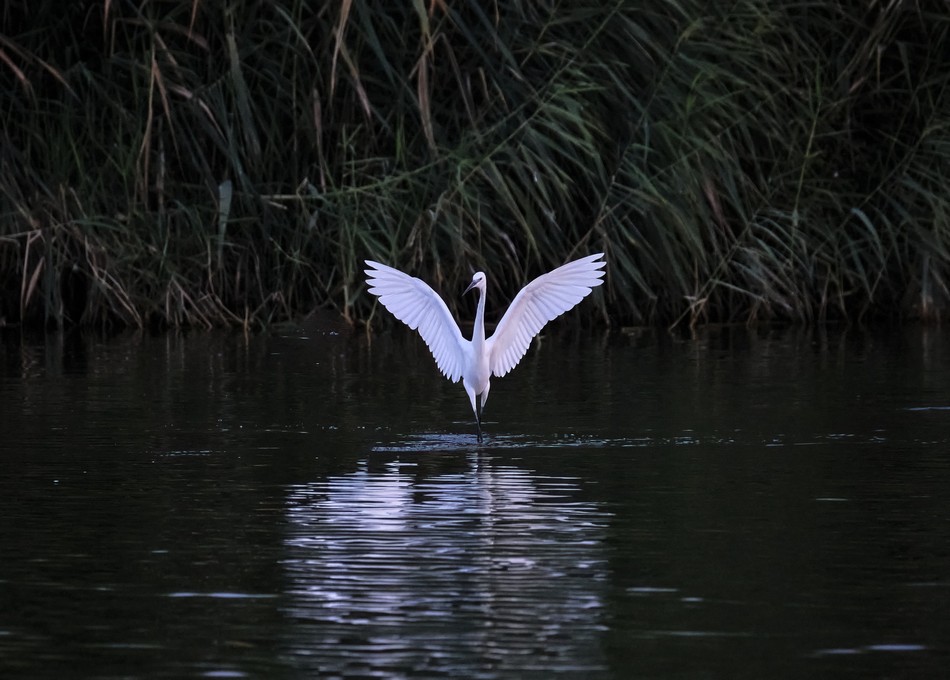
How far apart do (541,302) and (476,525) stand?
324cm

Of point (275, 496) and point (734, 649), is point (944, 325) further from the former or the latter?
point (734, 649)

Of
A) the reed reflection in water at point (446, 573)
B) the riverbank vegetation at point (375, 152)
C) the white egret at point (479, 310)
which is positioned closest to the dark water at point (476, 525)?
the reed reflection in water at point (446, 573)

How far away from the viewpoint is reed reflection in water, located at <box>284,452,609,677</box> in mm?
4648

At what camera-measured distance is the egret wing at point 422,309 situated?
9.41 metres

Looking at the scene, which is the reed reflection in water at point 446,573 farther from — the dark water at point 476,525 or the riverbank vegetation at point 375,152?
the riverbank vegetation at point 375,152

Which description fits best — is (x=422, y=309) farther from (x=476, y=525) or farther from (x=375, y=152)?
(x=375, y=152)

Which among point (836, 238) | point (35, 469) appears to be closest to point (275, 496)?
point (35, 469)

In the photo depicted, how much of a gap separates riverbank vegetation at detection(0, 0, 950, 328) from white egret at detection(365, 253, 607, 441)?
428 centimetres

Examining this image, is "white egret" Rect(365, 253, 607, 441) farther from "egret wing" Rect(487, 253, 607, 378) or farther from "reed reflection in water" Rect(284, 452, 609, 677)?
"reed reflection in water" Rect(284, 452, 609, 677)

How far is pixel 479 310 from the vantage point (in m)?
9.50

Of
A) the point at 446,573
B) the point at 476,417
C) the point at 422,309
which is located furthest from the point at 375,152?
the point at 446,573

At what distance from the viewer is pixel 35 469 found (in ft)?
25.4

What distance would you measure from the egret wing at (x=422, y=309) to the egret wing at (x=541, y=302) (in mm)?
185

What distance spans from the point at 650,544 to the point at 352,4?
8705 millimetres
